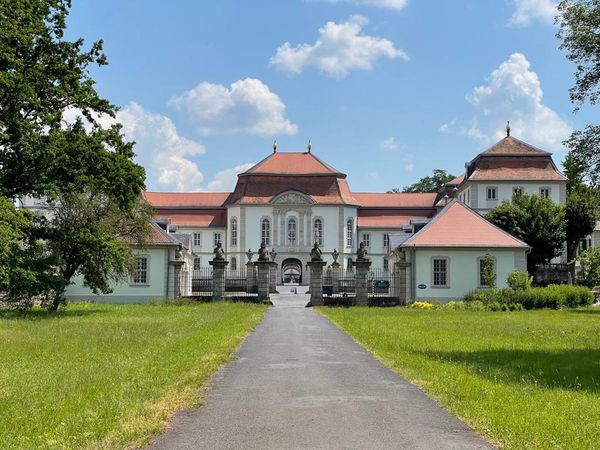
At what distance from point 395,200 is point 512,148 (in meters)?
19.2

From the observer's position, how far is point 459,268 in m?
40.8

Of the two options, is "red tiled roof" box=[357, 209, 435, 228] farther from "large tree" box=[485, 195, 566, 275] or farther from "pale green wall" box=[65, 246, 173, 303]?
"pale green wall" box=[65, 246, 173, 303]

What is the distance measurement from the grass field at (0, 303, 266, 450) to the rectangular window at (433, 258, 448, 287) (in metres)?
19.6

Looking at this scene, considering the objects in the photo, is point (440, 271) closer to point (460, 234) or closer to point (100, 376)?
point (460, 234)

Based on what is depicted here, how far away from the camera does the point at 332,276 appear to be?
5334 cm

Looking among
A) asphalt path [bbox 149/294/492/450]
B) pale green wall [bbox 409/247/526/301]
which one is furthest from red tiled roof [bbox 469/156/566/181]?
asphalt path [bbox 149/294/492/450]

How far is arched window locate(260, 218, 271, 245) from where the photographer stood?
8312cm

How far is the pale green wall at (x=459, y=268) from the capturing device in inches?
1599

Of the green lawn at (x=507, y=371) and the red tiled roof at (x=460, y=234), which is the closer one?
the green lawn at (x=507, y=371)

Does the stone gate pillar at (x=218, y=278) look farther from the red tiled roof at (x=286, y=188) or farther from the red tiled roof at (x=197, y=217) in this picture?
the red tiled roof at (x=197, y=217)

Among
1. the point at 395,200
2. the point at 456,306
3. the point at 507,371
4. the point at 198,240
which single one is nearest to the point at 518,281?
the point at 456,306

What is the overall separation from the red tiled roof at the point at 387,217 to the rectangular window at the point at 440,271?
4709cm

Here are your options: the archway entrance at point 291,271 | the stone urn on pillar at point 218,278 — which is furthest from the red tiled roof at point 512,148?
the stone urn on pillar at point 218,278

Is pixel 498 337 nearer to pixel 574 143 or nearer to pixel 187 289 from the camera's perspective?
pixel 574 143
